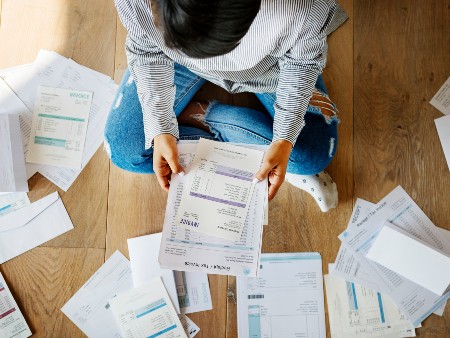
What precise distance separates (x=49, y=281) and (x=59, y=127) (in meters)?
0.41

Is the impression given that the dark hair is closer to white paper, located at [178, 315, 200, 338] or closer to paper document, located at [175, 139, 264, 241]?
paper document, located at [175, 139, 264, 241]

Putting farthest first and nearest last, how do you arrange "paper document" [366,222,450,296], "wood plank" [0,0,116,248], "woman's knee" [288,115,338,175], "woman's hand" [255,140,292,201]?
"wood plank" [0,0,116,248] < "paper document" [366,222,450,296] < "woman's knee" [288,115,338,175] < "woman's hand" [255,140,292,201]

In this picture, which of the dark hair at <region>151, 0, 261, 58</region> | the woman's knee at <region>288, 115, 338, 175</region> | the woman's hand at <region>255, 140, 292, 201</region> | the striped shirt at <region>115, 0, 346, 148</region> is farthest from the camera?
the woman's knee at <region>288, 115, 338, 175</region>

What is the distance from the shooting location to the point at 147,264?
3.72ft

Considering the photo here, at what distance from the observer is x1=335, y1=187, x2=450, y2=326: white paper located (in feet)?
3.69

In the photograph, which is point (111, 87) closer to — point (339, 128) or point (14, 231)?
point (14, 231)

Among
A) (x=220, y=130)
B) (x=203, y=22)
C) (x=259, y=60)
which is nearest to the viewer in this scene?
(x=203, y=22)

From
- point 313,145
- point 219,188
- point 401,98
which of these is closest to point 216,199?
point 219,188

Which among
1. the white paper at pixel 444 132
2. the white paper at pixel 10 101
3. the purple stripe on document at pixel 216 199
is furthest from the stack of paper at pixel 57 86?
the white paper at pixel 444 132

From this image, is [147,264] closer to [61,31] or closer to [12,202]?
[12,202]

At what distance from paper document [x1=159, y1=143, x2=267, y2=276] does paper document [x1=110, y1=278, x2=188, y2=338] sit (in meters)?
0.21

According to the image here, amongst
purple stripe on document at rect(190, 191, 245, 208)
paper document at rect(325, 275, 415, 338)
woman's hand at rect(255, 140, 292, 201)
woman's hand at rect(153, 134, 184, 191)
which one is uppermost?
woman's hand at rect(255, 140, 292, 201)

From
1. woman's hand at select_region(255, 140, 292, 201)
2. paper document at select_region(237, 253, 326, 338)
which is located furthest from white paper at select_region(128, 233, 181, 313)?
woman's hand at select_region(255, 140, 292, 201)

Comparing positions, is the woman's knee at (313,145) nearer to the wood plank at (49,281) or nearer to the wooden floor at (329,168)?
the wooden floor at (329,168)
